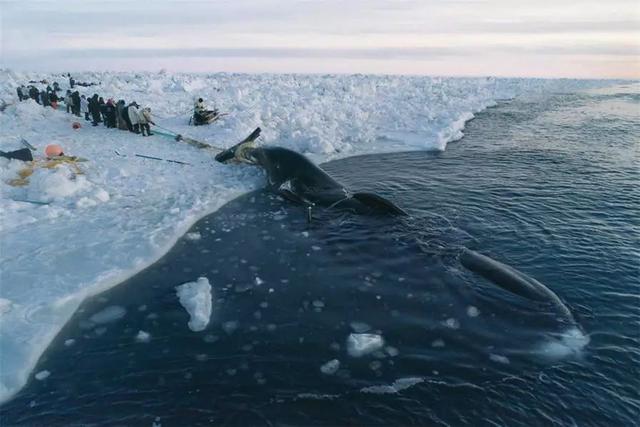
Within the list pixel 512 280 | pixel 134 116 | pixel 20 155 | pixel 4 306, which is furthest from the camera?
pixel 134 116

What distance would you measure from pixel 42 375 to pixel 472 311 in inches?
246

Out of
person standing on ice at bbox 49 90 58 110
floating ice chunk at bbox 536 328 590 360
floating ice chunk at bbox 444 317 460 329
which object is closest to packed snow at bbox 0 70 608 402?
person standing on ice at bbox 49 90 58 110

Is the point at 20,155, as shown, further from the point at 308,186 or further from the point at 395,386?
the point at 395,386

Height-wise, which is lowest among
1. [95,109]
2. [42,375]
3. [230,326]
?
[42,375]

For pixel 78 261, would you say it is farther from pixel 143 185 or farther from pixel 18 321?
pixel 143 185

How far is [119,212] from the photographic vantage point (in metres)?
10.5

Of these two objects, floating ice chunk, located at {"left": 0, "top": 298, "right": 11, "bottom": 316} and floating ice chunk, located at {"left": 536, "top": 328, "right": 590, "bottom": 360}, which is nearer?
floating ice chunk, located at {"left": 536, "top": 328, "right": 590, "bottom": 360}

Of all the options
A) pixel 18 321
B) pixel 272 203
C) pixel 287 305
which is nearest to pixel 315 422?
pixel 287 305

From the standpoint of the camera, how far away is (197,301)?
6828mm

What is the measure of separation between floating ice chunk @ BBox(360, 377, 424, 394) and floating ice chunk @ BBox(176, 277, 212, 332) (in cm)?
274

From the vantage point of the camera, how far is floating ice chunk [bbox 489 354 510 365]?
554 centimetres

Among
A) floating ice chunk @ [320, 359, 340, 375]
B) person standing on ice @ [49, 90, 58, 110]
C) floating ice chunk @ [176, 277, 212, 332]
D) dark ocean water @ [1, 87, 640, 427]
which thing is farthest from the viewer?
person standing on ice @ [49, 90, 58, 110]

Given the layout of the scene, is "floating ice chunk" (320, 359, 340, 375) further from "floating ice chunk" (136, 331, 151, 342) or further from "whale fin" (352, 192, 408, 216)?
"whale fin" (352, 192, 408, 216)

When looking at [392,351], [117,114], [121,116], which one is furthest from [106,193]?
[117,114]
